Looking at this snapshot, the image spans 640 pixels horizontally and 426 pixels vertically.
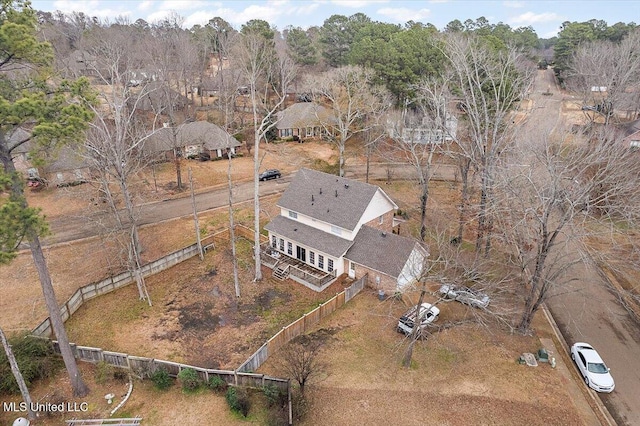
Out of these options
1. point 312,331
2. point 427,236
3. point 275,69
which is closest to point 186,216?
point 312,331

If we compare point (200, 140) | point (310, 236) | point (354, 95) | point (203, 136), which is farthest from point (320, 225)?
point (200, 140)

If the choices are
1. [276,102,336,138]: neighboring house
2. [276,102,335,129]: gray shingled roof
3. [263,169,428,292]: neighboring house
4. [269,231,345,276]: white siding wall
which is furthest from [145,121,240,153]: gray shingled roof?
[269,231,345,276]: white siding wall

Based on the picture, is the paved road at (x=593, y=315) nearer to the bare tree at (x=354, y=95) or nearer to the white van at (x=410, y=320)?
the white van at (x=410, y=320)

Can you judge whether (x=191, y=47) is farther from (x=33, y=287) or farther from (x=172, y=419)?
(x=172, y=419)

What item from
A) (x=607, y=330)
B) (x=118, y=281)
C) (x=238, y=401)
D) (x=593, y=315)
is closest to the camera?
(x=238, y=401)

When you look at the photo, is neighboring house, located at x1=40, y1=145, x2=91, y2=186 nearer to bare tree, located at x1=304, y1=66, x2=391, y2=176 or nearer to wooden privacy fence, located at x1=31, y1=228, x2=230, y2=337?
wooden privacy fence, located at x1=31, y1=228, x2=230, y2=337

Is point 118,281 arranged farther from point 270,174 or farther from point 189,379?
point 270,174
